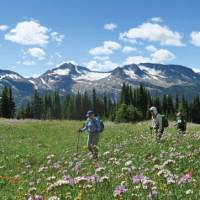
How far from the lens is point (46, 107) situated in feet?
646

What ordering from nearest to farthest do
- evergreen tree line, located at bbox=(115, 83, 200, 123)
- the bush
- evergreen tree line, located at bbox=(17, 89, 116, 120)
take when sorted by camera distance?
the bush, evergreen tree line, located at bbox=(115, 83, 200, 123), evergreen tree line, located at bbox=(17, 89, 116, 120)

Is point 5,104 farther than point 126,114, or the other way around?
point 5,104

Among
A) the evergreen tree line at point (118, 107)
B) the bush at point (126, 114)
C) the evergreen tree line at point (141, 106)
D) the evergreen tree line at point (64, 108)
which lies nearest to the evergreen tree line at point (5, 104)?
the evergreen tree line at point (118, 107)

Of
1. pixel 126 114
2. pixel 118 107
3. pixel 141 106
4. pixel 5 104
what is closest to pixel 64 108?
pixel 118 107

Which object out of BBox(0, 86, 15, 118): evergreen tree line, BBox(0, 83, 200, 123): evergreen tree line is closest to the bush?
BBox(0, 83, 200, 123): evergreen tree line

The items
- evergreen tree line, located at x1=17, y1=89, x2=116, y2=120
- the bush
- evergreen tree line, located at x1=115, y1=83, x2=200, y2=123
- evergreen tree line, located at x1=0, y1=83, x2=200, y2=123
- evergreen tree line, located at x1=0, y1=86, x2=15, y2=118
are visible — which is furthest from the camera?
evergreen tree line, located at x1=17, y1=89, x2=116, y2=120

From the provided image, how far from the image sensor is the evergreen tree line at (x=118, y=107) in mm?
133000

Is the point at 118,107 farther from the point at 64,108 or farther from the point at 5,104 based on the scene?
the point at 64,108

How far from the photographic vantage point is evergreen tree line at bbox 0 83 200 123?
133000 mm

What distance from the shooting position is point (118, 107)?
15550cm

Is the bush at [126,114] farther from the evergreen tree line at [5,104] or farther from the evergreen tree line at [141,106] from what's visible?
the evergreen tree line at [5,104]

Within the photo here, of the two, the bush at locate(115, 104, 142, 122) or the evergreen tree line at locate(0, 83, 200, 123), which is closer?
the bush at locate(115, 104, 142, 122)

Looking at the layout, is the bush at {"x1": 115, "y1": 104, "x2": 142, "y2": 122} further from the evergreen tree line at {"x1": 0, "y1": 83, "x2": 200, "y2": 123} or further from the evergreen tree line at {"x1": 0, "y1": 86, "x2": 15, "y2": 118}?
the evergreen tree line at {"x1": 0, "y1": 86, "x2": 15, "y2": 118}

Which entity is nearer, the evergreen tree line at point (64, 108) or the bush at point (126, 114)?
the bush at point (126, 114)
